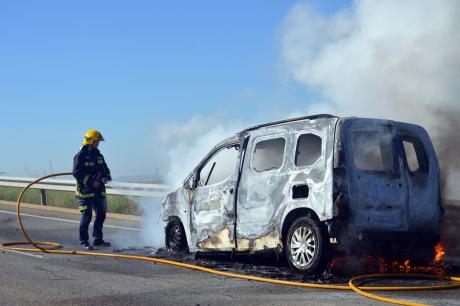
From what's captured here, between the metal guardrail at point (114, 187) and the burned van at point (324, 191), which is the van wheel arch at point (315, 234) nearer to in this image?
the burned van at point (324, 191)

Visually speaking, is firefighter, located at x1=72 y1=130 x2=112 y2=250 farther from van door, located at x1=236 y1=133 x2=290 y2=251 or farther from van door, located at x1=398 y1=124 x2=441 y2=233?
van door, located at x1=398 y1=124 x2=441 y2=233

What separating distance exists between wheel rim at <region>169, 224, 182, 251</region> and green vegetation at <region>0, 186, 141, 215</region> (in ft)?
21.0

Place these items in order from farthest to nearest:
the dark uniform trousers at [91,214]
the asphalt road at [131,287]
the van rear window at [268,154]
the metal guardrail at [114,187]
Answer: the metal guardrail at [114,187], the dark uniform trousers at [91,214], the van rear window at [268,154], the asphalt road at [131,287]

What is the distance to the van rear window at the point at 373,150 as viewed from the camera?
27.1 ft

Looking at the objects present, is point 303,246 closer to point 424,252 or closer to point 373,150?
point 373,150

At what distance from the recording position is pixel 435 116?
12.9m

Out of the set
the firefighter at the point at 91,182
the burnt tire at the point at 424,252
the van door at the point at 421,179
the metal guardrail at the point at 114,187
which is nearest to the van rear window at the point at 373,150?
the van door at the point at 421,179

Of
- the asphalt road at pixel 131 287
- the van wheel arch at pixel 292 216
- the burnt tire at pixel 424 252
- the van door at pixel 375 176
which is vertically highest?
the van door at pixel 375 176

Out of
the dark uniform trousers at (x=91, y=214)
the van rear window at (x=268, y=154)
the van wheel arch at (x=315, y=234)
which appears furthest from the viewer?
the dark uniform trousers at (x=91, y=214)

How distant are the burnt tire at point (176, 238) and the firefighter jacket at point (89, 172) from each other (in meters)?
2.10

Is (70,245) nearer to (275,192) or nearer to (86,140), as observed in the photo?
(86,140)

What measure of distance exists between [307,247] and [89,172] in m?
5.21

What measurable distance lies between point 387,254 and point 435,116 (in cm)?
535

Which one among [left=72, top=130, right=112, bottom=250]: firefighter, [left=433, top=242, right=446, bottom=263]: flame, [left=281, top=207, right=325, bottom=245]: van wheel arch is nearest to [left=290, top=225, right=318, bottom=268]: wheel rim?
[left=281, top=207, right=325, bottom=245]: van wheel arch
